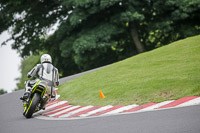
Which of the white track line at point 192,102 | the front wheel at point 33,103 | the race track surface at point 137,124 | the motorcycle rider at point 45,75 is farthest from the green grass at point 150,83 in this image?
the front wheel at point 33,103

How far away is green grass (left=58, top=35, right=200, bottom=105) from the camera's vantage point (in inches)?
355

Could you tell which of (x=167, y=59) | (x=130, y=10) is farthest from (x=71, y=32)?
(x=167, y=59)

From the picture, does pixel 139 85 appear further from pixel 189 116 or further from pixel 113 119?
pixel 189 116

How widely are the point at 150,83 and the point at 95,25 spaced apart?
64.7 ft

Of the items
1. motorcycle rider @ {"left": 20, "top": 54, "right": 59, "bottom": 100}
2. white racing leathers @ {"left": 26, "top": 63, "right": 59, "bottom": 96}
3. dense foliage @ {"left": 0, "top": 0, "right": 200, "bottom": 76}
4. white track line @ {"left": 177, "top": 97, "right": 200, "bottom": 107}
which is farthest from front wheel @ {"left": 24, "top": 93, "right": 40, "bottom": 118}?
dense foliage @ {"left": 0, "top": 0, "right": 200, "bottom": 76}

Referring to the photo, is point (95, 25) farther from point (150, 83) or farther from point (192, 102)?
point (192, 102)

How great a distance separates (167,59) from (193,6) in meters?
12.7

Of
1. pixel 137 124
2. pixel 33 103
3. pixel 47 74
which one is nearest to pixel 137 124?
pixel 137 124

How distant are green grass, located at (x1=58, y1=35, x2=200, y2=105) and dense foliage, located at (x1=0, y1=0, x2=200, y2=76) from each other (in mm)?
10776

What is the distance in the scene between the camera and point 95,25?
97.3ft

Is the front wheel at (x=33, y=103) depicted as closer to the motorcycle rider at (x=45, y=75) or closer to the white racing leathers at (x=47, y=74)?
the motorcycle rider at (x=45, y=75)

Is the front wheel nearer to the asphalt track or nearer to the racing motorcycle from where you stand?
the racing motorcycle

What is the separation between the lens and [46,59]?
31.6ft

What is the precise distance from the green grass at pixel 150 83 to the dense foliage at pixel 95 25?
1078cm
